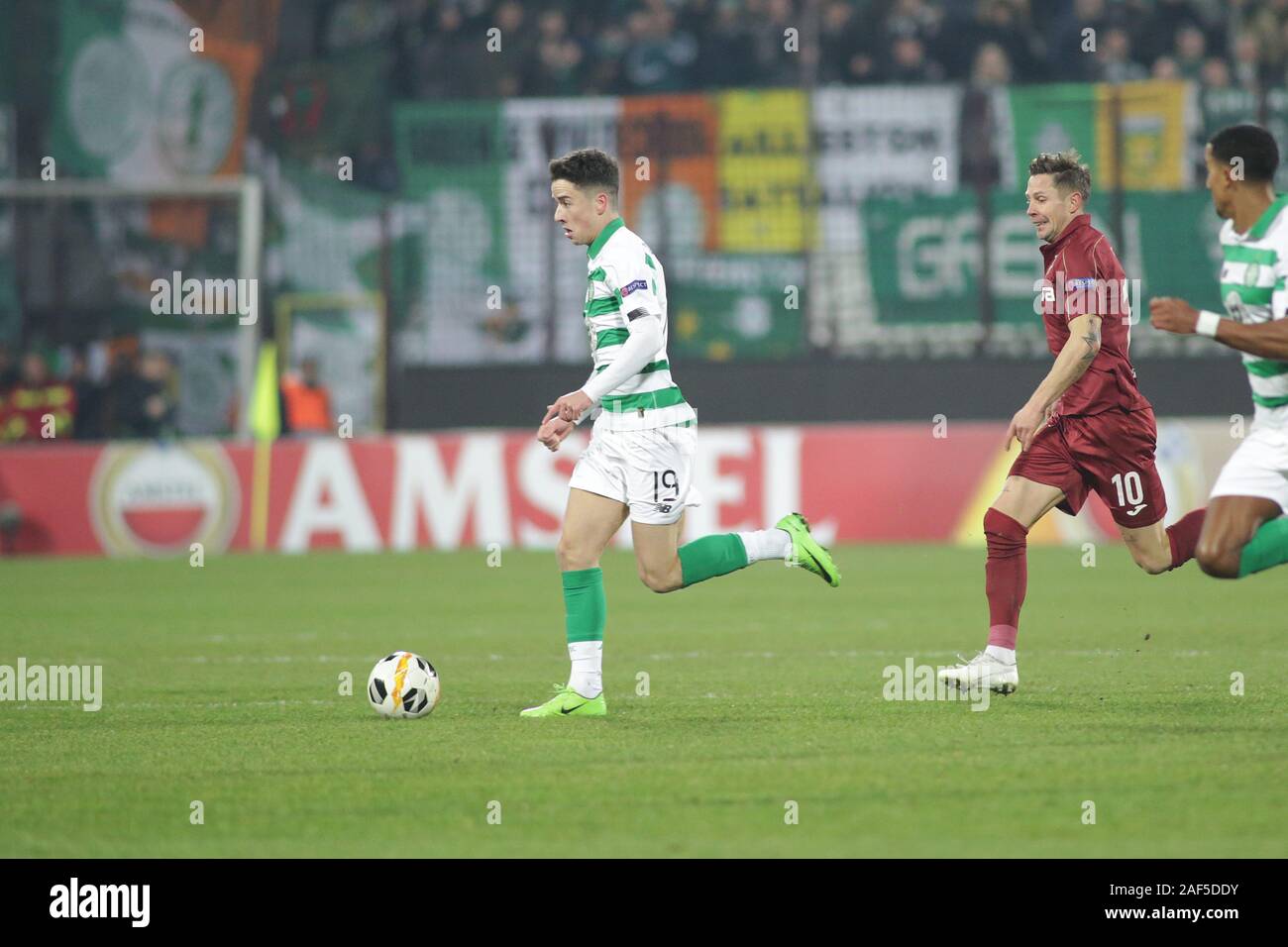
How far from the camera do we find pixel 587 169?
747cm

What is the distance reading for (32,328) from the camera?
19141 millimetres

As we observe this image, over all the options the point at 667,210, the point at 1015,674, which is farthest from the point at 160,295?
the point at 1015,674

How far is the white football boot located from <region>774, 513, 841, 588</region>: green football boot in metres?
0.63

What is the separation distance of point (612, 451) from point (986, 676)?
1.82 metres

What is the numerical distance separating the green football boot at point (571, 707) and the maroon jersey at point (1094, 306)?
7.45 feet

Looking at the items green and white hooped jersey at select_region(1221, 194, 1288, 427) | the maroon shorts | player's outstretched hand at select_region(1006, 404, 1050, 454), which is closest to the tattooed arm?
player's outstretched hand at select_region(1006, 404, 1050, 454)

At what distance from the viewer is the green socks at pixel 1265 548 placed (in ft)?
22.5

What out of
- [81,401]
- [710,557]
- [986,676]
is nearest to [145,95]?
[81,401]

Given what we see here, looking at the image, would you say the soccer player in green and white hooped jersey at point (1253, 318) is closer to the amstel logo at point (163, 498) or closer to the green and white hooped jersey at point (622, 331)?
the green and white hooped jersey at point (622, 331)

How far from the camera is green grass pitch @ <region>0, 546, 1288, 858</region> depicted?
5195 mm

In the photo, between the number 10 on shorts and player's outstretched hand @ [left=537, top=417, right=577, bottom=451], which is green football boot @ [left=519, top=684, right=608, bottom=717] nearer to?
player's outstretched hand @ [left=537, top=417, right=577, bottom=451]

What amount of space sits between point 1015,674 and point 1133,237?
1117 cm

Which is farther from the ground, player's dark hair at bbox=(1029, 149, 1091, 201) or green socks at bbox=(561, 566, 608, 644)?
player's dark hair at bbox=(1029, 149, 1091, 201)
